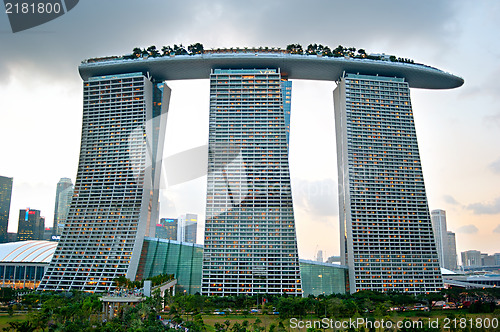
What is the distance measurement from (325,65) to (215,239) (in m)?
74.2

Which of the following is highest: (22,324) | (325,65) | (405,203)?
(325,65)

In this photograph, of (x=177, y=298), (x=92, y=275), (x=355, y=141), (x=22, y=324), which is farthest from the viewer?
(x=355, y=141)

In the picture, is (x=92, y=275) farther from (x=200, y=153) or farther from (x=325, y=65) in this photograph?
(x=325, y=65)

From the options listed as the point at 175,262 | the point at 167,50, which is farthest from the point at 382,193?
the point at 167,50

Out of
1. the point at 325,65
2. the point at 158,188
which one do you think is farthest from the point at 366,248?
the point at 158,188

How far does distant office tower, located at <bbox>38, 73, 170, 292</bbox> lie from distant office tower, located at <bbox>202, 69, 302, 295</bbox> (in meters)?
23.9

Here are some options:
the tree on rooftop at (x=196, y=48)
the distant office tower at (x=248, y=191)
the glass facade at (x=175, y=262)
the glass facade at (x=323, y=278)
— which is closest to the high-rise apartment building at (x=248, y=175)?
the distant office tower at (x=248, y=191)

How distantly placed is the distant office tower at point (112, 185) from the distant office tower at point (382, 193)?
7176 centimetres

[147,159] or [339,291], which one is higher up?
[147,159]

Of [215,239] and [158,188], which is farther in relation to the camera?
[158,188]

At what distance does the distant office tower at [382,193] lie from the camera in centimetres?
15275

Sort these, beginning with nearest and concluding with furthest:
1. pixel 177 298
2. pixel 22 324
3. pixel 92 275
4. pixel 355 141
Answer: pixel 22 324, pixel 177 298, pixel 92 275, pixel 355 141

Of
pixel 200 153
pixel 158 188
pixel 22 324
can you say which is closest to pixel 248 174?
pixel 200 153

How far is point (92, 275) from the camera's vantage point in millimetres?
151875
